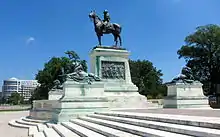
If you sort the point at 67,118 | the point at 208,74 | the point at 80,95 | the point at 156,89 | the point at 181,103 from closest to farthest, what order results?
the point at 67,118 < the point at 80,95 < the point at 181,103 < the point at 208,74 < the point at 156,89

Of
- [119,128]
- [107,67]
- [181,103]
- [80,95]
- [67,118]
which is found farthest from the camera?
[107,67]

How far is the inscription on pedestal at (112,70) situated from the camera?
1999 cm

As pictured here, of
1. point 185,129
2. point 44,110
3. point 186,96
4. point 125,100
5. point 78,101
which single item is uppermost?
point 186,96

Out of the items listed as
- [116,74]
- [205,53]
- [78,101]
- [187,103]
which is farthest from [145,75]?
[78,101]

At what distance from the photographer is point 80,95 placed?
50.6 ft

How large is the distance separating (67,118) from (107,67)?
6952mm

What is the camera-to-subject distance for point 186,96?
55.7ft

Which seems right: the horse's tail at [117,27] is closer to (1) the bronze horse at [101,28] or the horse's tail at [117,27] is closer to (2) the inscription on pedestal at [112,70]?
(1) the bronze horse at [101,28]

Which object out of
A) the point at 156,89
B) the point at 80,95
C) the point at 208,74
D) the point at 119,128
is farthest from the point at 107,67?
the point at 156,89

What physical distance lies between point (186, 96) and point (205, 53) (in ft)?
97.0

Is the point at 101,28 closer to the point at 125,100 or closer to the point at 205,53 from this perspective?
the point at 125,100

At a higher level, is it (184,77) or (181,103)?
(184,77)

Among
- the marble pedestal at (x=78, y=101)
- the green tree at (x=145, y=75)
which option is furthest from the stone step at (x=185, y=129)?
the green tree at (x=145, y=75)

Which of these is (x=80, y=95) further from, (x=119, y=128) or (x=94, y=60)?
(x=119, y=128)
